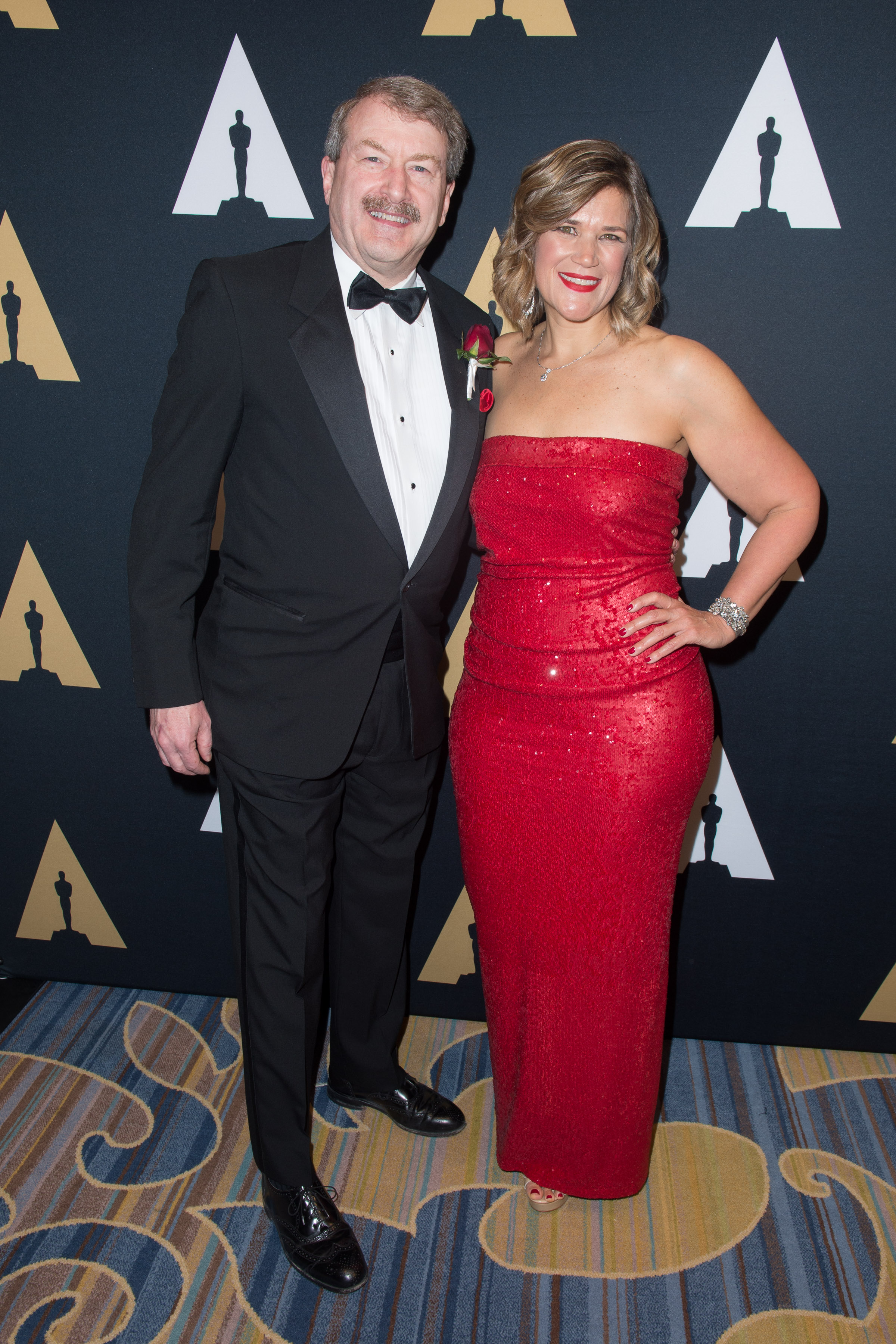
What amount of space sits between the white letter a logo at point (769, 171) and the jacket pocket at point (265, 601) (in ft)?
3.64

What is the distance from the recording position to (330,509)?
1.66 m

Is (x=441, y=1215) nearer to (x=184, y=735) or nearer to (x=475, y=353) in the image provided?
(x=184, y=735)

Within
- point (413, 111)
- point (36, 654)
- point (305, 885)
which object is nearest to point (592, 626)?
point (305, 885)

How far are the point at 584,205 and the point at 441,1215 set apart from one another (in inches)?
75.8

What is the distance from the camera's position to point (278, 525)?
65.8 inches

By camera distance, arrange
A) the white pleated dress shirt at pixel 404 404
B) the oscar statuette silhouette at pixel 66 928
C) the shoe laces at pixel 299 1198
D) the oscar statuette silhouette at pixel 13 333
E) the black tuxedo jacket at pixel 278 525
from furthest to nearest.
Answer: the oscar statuette silhouette at pixel 66 928 → the oscar statuette silhouette at pixel 13 333 → the shoe laces at pixel 299 1198 → the white pleated dress shirt at pixel 404 404 → the black tuxedo jacket at pixel 278 525

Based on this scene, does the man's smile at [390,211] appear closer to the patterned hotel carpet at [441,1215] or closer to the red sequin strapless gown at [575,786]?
the red sequin strapless gown at [575,786]

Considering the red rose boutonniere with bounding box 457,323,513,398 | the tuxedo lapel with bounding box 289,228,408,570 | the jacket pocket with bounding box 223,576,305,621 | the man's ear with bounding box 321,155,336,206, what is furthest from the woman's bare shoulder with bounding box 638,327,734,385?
the jacket pocket with bounding box 223,576,305,621

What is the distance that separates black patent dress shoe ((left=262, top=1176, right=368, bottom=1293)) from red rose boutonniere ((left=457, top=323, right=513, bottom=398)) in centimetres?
155

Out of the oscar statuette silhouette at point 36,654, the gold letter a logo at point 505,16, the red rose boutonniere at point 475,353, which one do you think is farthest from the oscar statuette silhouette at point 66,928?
the gold letter a logo at point 505,16

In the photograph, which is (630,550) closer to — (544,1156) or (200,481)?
(200,481)

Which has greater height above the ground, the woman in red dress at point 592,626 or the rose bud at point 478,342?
the rose bud at point 478,342

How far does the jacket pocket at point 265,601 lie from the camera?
1704 millimetres

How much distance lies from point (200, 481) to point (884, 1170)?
197cm
